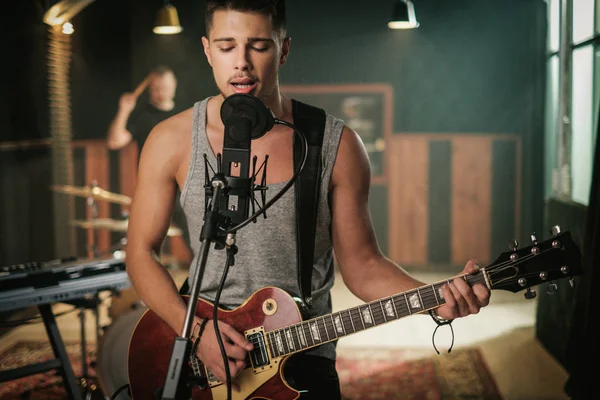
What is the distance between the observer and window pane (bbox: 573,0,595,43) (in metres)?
4.33

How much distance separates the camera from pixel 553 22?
6082mm

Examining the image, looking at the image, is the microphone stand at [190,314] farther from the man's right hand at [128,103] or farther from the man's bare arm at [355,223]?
the man's right hand at [128,103]

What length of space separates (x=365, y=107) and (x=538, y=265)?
5446mm

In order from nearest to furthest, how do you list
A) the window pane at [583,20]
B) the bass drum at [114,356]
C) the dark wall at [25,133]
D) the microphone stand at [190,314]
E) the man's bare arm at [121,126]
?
the microphone stand at [190,314], the bass drum at [114,356], the window pane at [583,20], the dark wall at [25,133], the man's bare arm at [121,126]

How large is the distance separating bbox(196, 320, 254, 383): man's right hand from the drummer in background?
14.2 feet

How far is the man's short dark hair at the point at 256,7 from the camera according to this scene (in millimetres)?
1684

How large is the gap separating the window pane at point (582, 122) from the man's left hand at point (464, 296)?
Answer: 9.98 ft

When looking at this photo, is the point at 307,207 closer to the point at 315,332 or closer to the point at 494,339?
the point at 315,332

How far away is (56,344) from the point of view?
10.1 feet

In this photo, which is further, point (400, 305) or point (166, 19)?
point (166, 19)

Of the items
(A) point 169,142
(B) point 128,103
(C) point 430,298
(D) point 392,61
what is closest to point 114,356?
(A) point 169,142

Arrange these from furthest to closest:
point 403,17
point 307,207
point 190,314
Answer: point 403,17
point 307,207
point 190,314

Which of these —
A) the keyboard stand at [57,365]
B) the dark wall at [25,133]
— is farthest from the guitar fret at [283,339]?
the dark wall at [25,133]

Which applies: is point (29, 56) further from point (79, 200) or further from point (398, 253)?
point (398, 253)
